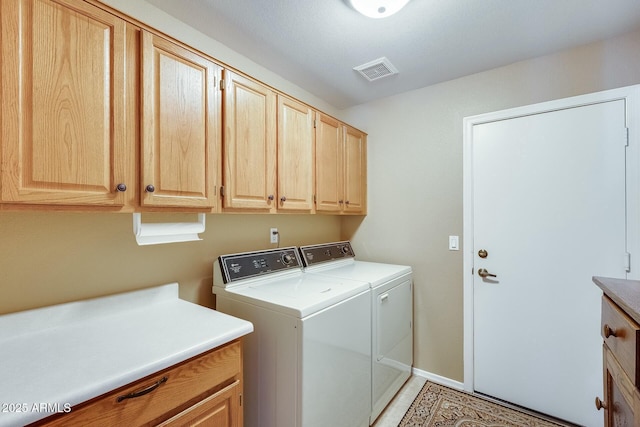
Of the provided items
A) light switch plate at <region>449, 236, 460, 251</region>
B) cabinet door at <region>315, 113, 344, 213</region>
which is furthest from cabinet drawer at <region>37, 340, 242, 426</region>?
light switch plate at <region>449, 236, 460, 251</region>

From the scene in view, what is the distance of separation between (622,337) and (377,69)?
196 centimetres

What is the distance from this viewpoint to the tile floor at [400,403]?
6.28ft

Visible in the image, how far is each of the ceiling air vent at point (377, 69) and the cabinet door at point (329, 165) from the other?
1.35 feet

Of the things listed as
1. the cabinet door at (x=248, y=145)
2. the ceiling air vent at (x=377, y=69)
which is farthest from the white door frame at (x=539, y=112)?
the cabinet door at (x=248, y=145)

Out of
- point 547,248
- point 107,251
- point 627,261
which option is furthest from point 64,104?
point 627,261

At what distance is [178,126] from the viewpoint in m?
1.30

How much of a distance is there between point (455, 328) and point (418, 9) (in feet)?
7.23

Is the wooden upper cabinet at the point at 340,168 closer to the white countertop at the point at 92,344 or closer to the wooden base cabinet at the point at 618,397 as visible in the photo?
the white countertop at the point at 92,344

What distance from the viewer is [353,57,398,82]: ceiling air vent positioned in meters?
2.03

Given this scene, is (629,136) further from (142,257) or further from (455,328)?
(142,257)

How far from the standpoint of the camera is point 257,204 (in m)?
1.67

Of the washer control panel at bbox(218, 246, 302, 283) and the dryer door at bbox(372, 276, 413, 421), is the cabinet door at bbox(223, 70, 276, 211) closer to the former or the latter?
the washer control panel at bbox(218, 246, 302, 283)

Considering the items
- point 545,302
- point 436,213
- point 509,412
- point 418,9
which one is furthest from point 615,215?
point 418,9

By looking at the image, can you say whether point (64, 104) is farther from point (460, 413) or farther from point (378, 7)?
point (460, 413)
